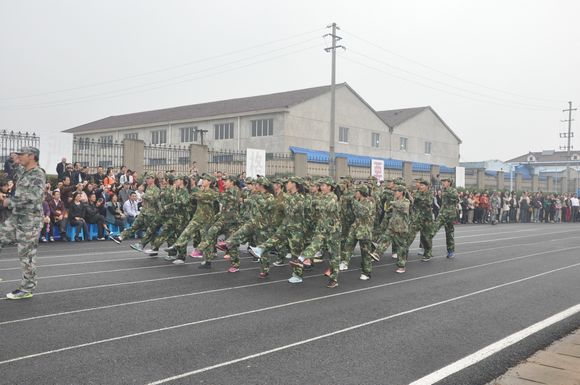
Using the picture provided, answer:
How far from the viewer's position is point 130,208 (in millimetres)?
17562

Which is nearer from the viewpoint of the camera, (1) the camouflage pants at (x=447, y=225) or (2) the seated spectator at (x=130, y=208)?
(1) the camouflage pants at (x=447, y=225)

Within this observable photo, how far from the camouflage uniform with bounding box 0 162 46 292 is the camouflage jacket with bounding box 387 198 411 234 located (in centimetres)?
696

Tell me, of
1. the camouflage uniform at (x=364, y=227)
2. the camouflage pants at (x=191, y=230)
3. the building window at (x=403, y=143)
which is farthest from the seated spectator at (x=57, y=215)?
the building window at (x=403, y=143)

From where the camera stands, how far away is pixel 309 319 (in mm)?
6992

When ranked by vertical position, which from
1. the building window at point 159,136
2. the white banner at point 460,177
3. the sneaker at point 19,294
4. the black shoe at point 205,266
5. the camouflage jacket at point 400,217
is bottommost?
the black shoe at point 205,266

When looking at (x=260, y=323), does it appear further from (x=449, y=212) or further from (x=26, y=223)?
(x=449, y=212)

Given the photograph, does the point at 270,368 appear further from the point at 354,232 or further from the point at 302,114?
the point at 302,114

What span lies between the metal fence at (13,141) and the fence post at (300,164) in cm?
1384

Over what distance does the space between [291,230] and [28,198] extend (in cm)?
446

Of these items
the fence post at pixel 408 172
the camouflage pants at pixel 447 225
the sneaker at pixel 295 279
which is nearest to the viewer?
the sneaker at pixel 295 279

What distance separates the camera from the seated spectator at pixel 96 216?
16.2 meters

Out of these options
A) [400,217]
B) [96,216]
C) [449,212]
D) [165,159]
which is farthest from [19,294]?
[165,159]

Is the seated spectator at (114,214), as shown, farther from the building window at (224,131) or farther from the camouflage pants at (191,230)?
the building window at (224,131)

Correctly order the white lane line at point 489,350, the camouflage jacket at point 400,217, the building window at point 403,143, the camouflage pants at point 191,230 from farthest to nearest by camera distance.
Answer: the building window at point 403,143 → the camouflage jacket at point 400,217 → the camouflage pants at point 191,230 → the white lane line at point 489,350
